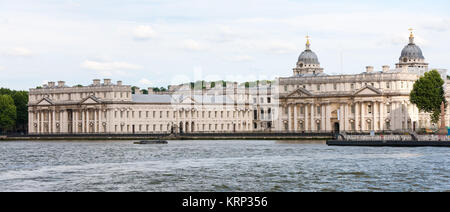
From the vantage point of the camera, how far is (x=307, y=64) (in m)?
162

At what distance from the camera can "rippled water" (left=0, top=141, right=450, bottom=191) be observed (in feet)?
165

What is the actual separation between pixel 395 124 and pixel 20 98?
75181 mm

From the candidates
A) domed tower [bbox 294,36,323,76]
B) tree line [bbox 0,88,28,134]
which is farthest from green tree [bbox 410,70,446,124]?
tree line [bbox 0,88,28,134]

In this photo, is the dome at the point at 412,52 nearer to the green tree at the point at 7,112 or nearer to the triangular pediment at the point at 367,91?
the triangular pediment at the point at 367,91

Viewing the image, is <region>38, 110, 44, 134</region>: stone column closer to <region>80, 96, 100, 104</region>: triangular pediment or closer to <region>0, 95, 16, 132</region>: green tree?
<region>0, 95, 16, 132</region>: green tree

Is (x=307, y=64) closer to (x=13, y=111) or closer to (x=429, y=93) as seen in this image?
(x=429, y=93)

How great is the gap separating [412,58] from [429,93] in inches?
1119

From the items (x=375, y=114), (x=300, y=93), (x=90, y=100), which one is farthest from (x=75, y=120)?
(x=375, y=114)

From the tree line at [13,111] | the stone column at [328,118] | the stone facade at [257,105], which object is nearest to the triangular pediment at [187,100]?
the stone facade at [257,105]

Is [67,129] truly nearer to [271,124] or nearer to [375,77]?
[271,124]

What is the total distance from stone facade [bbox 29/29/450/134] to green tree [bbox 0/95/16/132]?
3954mm

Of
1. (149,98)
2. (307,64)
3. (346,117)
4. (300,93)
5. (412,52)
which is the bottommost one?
(346,117)

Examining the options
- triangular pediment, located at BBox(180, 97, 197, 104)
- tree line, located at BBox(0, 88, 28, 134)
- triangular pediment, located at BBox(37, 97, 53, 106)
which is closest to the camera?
tree line, located at BBox(0, 88, 28, 134)
